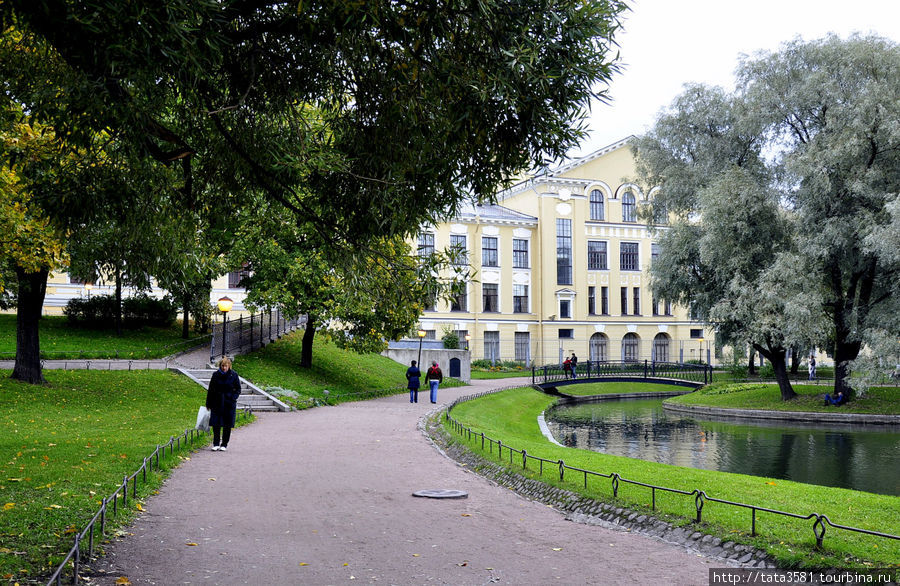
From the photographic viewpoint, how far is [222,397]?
1508 centimetres

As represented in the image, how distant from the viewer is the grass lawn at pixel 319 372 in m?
29.8

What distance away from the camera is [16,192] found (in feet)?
60.3

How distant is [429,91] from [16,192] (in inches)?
538

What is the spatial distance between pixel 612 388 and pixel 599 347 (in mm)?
14610

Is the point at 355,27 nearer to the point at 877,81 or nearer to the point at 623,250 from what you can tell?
the point at 877,81

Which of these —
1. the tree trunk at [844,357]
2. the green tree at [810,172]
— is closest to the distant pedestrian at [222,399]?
the green tree at [810,172]

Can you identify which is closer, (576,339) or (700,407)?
(700,407)

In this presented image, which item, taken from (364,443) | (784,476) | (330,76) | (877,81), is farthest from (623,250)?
(330,76)

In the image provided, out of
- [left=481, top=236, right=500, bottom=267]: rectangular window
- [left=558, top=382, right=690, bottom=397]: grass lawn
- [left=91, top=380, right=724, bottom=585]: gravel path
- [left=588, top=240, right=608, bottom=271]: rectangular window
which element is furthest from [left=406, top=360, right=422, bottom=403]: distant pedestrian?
[left=588, top=240, right=608, bottom=271]: rectangular window

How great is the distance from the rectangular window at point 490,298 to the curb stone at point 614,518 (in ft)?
163

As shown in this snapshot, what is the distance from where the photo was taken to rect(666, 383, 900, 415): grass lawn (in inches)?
1326

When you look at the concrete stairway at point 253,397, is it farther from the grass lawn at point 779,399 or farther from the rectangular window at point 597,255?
the rectangular window at point 597,255

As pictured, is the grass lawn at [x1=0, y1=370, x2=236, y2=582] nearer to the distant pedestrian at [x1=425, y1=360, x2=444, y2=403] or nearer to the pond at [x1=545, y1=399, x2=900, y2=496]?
the distant pedestrian at [x1=425, y1=360, x2=444, y2=403]

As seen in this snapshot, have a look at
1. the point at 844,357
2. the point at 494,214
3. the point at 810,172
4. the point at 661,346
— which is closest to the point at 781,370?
the point at 844,357
